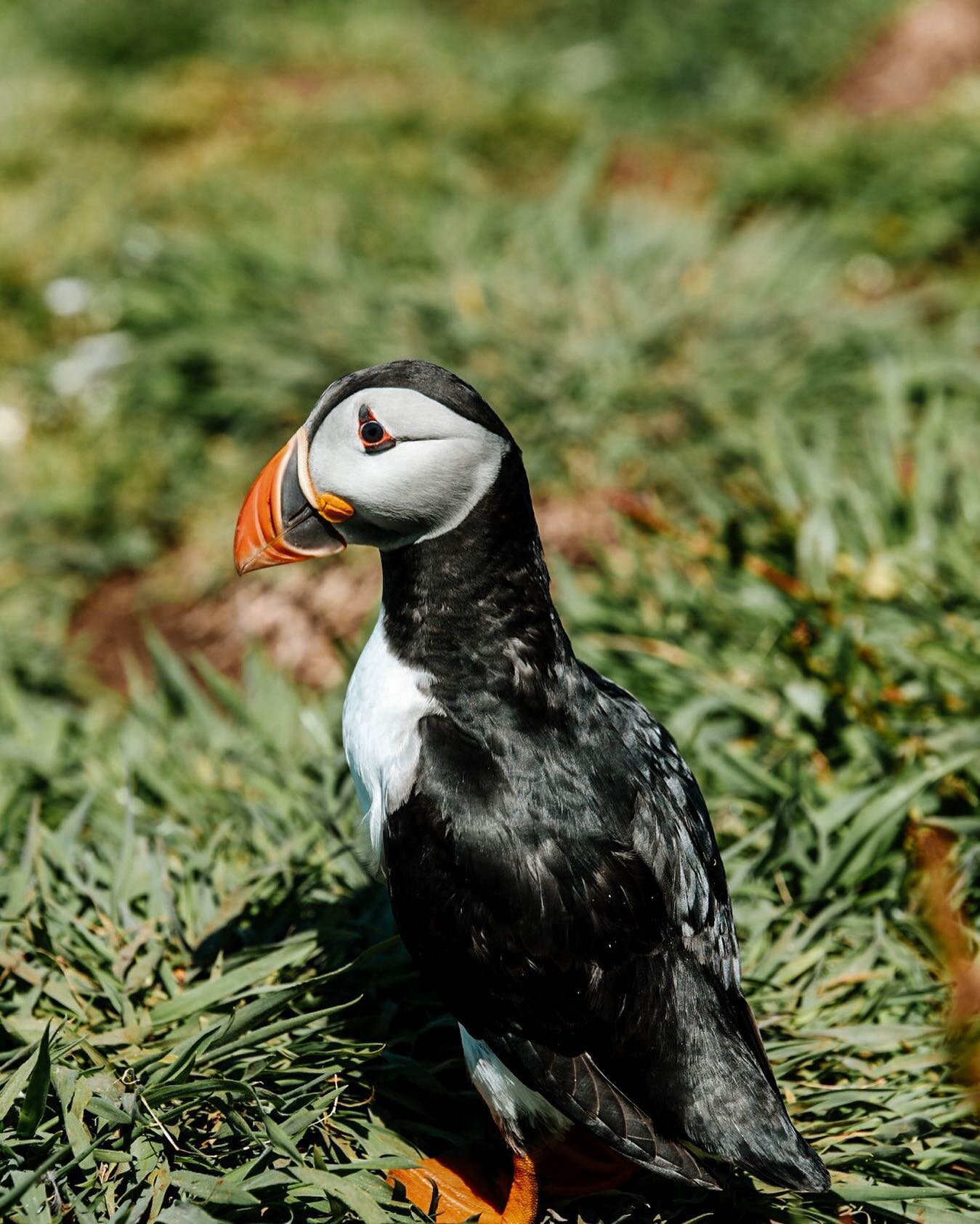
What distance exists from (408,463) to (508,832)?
0.67m

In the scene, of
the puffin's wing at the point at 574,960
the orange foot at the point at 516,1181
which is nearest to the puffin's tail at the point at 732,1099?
the puffin's wing at the point at 574,960

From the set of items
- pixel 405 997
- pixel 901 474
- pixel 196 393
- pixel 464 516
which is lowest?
pixel 196 393

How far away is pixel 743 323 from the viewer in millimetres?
5449

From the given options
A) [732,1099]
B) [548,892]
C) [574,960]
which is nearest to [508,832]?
[548,892]

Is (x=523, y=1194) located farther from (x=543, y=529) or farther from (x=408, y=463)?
(x=543, y=529)

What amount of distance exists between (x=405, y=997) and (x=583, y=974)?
2.24ft

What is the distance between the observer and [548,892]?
220 cm

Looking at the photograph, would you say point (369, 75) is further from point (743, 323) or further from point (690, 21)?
point (743, 323)

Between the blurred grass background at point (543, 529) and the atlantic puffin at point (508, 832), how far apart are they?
303 millimetres

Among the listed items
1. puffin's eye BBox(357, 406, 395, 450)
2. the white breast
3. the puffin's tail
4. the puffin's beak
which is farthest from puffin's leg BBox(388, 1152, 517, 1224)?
puffin's eye BBox(357, 406, 395, 450)

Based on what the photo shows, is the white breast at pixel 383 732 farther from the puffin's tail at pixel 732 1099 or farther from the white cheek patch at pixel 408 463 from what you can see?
the puffin's tail at pixel 732 1099

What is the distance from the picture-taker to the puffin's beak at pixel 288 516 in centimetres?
225

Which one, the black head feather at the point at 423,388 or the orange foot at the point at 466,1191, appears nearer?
the black head feather at the point at 423,388

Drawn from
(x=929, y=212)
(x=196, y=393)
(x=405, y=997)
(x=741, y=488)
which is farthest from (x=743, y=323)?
(x=405, y=997)
